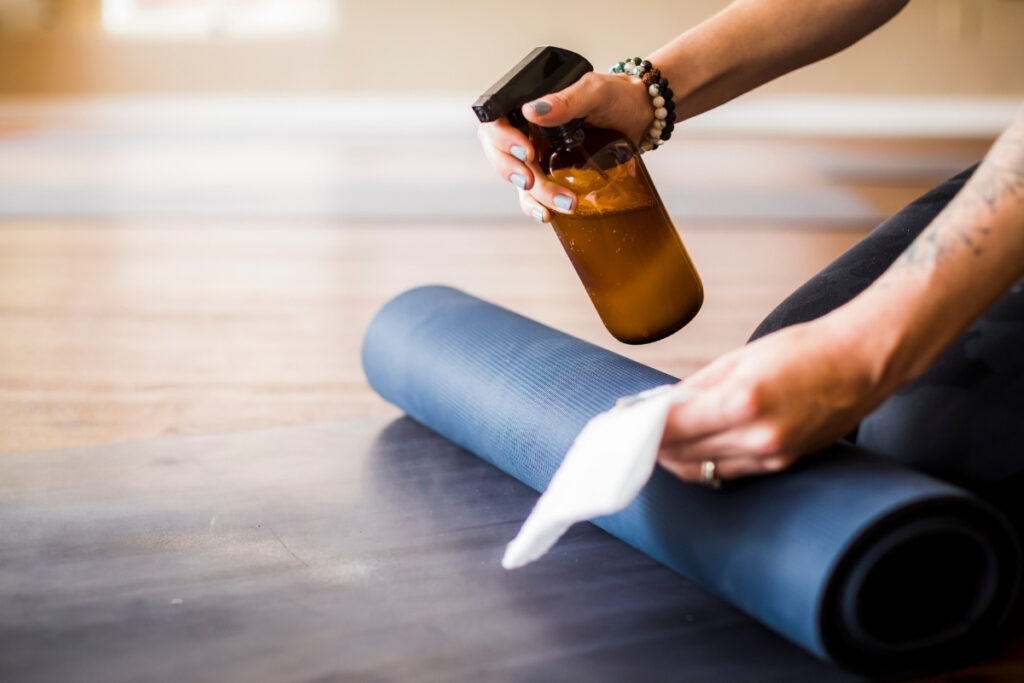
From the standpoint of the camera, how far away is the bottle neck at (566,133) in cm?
96

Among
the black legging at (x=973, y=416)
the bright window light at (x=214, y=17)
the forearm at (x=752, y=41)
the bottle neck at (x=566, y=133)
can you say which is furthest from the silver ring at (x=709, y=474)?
the bright window light at (x=214, y=17)

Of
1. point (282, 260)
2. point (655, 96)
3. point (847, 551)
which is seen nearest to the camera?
point (847, 551)

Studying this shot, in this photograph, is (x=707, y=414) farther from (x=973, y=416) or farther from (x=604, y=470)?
(x=973, y=416)

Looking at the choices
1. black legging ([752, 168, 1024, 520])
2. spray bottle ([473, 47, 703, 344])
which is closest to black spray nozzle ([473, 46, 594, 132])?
spray bottle ([473, 47, 703, 344])

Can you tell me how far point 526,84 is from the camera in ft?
3.10

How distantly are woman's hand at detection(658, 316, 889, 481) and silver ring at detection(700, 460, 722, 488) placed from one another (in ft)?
0.08

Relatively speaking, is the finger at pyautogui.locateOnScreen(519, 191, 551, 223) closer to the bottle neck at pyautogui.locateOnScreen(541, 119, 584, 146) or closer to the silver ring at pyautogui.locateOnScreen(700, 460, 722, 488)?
the bottle neck at pyautogui.locateOnScreen(541, 119, 584, 146)

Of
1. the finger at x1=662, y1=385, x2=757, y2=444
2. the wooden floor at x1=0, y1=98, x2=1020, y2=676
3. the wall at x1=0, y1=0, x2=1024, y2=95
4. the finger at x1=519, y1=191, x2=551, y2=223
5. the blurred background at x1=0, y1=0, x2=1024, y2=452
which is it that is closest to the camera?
the finger at x1=662, y1=385, x2=757, y2=444

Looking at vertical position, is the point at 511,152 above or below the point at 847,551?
above

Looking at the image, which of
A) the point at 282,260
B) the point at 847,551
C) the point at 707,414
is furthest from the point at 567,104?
the point at 282,260

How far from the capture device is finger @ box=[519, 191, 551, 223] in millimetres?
995

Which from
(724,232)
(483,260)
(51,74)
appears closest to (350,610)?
(483,260)

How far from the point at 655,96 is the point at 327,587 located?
584 mm

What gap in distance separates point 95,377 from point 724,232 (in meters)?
2.14
